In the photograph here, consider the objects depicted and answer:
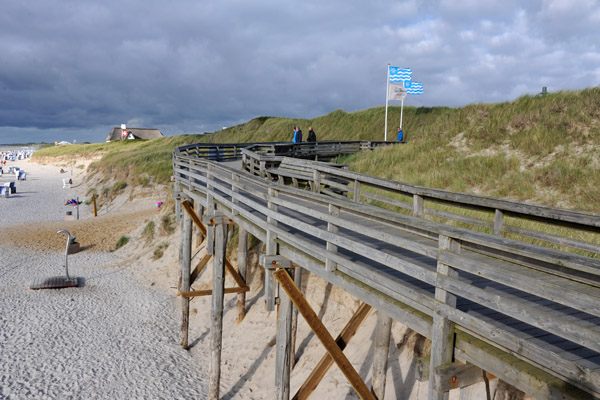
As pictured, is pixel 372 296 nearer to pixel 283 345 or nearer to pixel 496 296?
pixel 496 296

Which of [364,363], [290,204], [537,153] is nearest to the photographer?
[290,204]

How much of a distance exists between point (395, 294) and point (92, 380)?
10693mm

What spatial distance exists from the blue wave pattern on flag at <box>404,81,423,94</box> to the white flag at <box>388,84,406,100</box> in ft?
1.74

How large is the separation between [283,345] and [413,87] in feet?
92.6

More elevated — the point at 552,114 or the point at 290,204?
the point at 552,114

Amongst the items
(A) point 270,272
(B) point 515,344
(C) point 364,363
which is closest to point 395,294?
(B) point 515,344

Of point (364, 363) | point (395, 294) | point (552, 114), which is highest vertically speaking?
point (552, 114)

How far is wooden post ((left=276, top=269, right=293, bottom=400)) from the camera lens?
23.8 ft

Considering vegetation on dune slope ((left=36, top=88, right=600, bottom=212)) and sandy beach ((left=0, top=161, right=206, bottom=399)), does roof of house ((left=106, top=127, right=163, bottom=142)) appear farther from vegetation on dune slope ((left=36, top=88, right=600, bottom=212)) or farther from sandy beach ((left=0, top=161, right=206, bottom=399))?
vegetation on dune slope ((left=36, top=88, right=600, bottom=212))

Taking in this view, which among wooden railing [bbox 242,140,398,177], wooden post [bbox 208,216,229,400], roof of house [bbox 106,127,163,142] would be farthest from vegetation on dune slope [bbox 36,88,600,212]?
roof of house [bbox 106,127,163,142]

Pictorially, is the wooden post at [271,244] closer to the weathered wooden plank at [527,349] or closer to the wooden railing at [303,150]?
the weathered wooden plank at [527,349]

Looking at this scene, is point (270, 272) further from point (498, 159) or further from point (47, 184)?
point (47, 184)

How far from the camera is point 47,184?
172 feet

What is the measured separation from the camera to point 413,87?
31766mm
